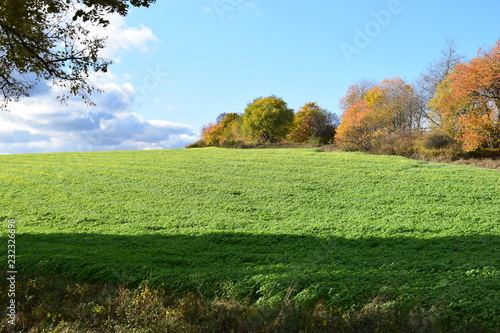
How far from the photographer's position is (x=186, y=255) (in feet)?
22.5

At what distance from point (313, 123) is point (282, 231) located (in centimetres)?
4633

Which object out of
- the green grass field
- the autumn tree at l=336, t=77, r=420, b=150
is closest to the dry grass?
the green grass field

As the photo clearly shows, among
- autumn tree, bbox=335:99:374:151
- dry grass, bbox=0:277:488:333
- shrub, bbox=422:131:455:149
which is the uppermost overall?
autumn tree, bbox=335:99:374:151

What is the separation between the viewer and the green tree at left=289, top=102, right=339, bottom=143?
51.2 m

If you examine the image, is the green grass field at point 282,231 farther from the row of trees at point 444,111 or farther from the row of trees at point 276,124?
the row of trees at point 276,124

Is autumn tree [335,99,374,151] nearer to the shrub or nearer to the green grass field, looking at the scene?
the shrub

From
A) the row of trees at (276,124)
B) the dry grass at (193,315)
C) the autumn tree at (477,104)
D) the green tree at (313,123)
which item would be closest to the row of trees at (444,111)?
the autumn tree at (477,104)

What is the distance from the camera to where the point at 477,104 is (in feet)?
77.1

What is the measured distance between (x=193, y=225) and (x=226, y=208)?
1982 mm

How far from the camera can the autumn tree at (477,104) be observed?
856 inches

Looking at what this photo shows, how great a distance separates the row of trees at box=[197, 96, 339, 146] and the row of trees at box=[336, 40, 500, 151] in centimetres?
657

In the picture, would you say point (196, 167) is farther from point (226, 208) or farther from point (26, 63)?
point (26, 63)

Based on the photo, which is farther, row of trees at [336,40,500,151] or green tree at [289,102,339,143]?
green tree at [289,102,339,143]

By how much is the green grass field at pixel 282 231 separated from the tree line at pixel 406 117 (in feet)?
25.3
